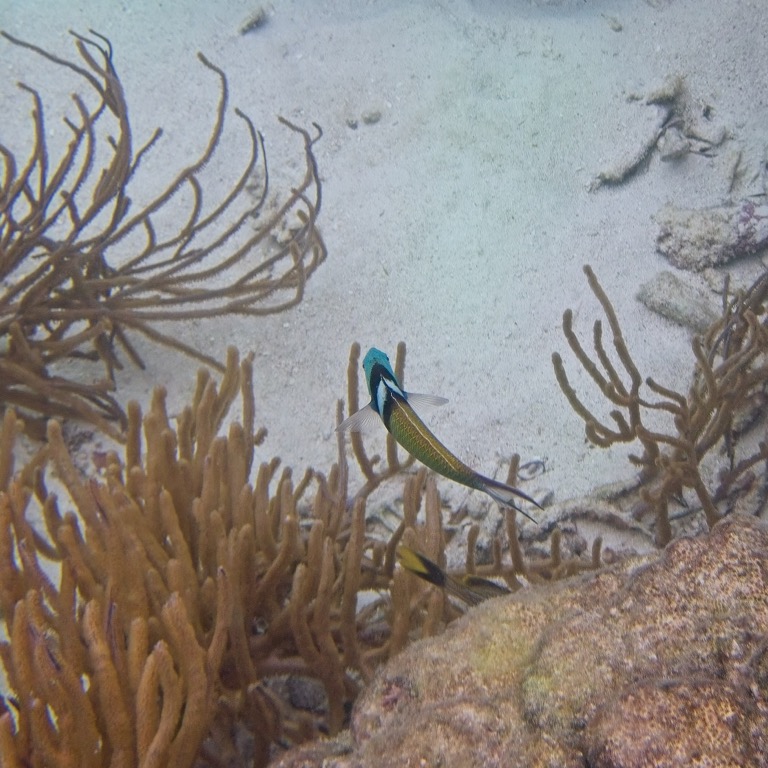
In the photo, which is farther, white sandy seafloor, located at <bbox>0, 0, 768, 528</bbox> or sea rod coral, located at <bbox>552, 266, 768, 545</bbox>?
white sandy seafloor, located at <bbox>0, 0, 768, 528</bbox>

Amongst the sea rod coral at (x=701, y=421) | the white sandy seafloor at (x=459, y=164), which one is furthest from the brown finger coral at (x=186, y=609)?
the white sandy seafloor at (x=459, y=164)

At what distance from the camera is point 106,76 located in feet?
11.9

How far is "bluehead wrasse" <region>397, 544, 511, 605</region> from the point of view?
73.4 inches

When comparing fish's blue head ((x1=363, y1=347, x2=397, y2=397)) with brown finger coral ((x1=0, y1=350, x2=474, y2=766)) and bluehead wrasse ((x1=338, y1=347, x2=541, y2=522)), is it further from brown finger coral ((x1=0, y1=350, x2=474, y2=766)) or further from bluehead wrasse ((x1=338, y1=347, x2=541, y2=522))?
brown finger coral ((x1=0, y1=350, x2=474, y2=766))

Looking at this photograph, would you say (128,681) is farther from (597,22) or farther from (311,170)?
(597,22)

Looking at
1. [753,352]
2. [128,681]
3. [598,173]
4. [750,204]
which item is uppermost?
[598,173]

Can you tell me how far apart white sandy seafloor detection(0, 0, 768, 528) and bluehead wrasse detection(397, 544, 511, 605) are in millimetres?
1240

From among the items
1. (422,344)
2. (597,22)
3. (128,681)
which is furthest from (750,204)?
(128,681)

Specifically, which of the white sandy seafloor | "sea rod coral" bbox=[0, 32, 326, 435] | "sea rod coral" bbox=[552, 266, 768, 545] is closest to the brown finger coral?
"sea rod coral" bbox=[0, 32, 326, 435]

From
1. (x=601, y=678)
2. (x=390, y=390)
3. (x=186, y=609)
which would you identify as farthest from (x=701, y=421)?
(x=186, y=609)

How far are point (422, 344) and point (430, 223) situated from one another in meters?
1.11

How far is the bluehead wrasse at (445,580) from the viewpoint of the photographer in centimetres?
186

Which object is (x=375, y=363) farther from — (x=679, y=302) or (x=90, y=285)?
(x=679, y=302)

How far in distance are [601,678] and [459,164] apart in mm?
4458
